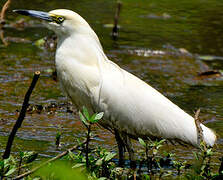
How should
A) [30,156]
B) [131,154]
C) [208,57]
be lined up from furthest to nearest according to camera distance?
[208,57] → [131,154] → [30,156]

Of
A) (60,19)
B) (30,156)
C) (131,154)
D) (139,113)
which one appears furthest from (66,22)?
(30,156)

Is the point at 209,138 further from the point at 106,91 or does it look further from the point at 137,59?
the point at 137,59

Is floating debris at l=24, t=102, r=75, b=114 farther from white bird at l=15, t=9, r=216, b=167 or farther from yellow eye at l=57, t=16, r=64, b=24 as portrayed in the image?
yellow eye at l=57, t=16, r=64, b=24

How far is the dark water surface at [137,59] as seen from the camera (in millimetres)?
5449

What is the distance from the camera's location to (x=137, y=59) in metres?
8.62

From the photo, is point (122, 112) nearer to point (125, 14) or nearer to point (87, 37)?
point (87, 37)

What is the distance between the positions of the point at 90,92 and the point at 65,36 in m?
0.51

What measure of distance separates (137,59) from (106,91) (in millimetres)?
4344

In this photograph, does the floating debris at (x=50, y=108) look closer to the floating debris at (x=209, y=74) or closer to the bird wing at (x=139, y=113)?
the bird wing at (x=139, y=113)

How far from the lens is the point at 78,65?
14.3 ft

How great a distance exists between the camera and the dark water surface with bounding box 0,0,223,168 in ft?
17.9

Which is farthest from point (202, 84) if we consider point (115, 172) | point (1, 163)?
point (1, 163)

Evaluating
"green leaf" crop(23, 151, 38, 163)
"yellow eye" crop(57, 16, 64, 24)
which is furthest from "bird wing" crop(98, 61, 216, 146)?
"green leaf" crop(23, 151, 38, 163)

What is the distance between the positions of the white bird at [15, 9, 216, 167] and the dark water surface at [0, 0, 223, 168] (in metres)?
0.56
